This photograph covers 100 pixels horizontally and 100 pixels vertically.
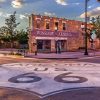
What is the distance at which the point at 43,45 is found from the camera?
5278 centimetres

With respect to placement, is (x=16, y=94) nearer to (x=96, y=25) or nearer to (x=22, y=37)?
(x=96, y=25)

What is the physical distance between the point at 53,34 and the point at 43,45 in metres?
2.92

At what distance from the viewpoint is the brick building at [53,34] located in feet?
167

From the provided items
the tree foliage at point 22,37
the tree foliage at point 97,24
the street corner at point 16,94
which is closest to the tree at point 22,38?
the tree foliage at point 22,37

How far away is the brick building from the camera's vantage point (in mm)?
50781

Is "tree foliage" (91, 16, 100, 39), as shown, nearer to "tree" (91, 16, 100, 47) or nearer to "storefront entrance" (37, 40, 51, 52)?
"tree" (91, 16, 100, 47)

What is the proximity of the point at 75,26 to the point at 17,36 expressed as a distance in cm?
2934

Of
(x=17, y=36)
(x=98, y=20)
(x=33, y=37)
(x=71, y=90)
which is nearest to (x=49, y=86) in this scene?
(x=71, y=90)

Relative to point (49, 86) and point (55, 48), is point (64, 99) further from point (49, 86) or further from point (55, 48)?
point (55, 48)

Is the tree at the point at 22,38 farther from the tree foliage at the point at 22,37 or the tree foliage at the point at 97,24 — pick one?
the tree foliage at the point at 97,24

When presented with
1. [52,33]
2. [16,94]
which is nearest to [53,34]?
[52,33]

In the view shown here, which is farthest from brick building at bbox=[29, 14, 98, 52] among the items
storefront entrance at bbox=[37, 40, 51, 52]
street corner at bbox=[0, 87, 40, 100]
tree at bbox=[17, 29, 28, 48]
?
street corner at bbox=[0, 87, 40, 100]

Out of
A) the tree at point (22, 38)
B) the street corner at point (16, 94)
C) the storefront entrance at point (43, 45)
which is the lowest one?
the street corner at point (16, 94)

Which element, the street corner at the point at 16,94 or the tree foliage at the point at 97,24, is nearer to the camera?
the street corner at the point at 16,94
